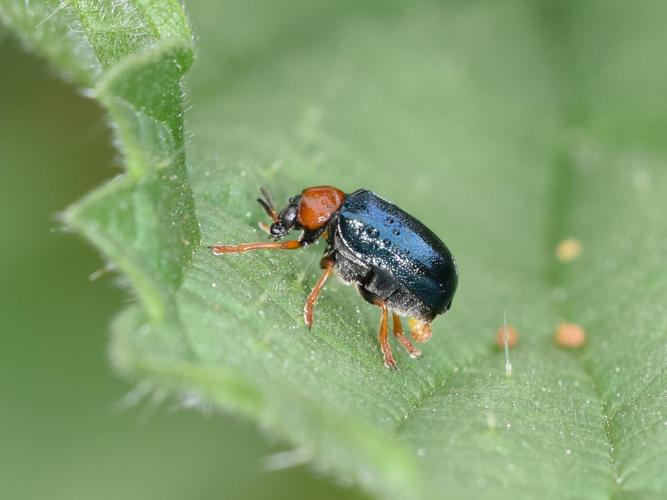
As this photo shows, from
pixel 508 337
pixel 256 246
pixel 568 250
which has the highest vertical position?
pixel 256 246

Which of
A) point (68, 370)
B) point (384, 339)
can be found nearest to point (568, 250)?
point (384, 339)

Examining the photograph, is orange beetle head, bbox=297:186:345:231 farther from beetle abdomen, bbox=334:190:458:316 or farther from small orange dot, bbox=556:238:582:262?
small orange dot, bbox=556:238:582:262

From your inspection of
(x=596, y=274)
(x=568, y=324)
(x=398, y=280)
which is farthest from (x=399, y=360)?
(x=596, y=274)

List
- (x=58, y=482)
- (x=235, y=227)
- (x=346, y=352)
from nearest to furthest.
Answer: (x=346, y=352), (x=235, y=227), (x=58, y=482)

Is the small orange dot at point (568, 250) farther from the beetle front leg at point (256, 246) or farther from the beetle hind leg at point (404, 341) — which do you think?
the beetle front leg at point (256, 246)

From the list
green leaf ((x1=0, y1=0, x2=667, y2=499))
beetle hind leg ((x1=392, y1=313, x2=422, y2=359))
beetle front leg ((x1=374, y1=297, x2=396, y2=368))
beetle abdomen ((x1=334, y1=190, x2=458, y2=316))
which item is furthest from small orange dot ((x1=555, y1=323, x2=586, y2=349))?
beetle front leg ((x1=374, y1=297, x2=396, y2=368))

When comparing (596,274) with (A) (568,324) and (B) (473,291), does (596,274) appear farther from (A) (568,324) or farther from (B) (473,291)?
(B) (473,291)

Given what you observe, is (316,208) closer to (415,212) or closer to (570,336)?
(415,212)
